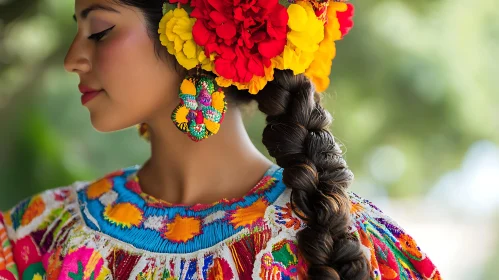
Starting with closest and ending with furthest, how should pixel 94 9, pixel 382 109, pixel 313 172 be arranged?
1. pixel 313 172
2. pixel 94 9
3. pixel 382 109

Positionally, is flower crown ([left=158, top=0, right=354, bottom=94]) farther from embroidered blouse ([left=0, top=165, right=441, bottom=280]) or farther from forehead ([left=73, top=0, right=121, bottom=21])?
embroidered blouse ([left=0, top=165, right=441, bottom=280])

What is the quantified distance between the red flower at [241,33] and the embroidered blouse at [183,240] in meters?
0.26

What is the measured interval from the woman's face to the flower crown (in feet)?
0.21

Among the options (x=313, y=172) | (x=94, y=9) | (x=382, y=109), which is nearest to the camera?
(x=313, y=172)

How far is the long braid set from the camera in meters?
1.20

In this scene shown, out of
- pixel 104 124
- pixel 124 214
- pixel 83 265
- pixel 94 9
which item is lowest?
pixel 83 265

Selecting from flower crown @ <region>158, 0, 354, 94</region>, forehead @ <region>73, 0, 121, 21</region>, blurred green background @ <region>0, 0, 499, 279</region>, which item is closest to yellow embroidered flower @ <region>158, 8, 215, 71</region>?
flower crown @ <region>158, 0, 354, 94</region>

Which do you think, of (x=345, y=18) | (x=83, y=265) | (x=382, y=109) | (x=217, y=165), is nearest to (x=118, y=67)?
(x=217, y=165)

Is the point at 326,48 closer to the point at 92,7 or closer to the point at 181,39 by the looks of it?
the point at 181,39

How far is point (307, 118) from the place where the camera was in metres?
1.30

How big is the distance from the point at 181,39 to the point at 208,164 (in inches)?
11.6

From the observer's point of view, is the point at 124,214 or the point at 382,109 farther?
the point at 382,109

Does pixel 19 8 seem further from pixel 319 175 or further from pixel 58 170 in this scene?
pixel 319 175

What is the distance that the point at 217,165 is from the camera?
4.67ft
